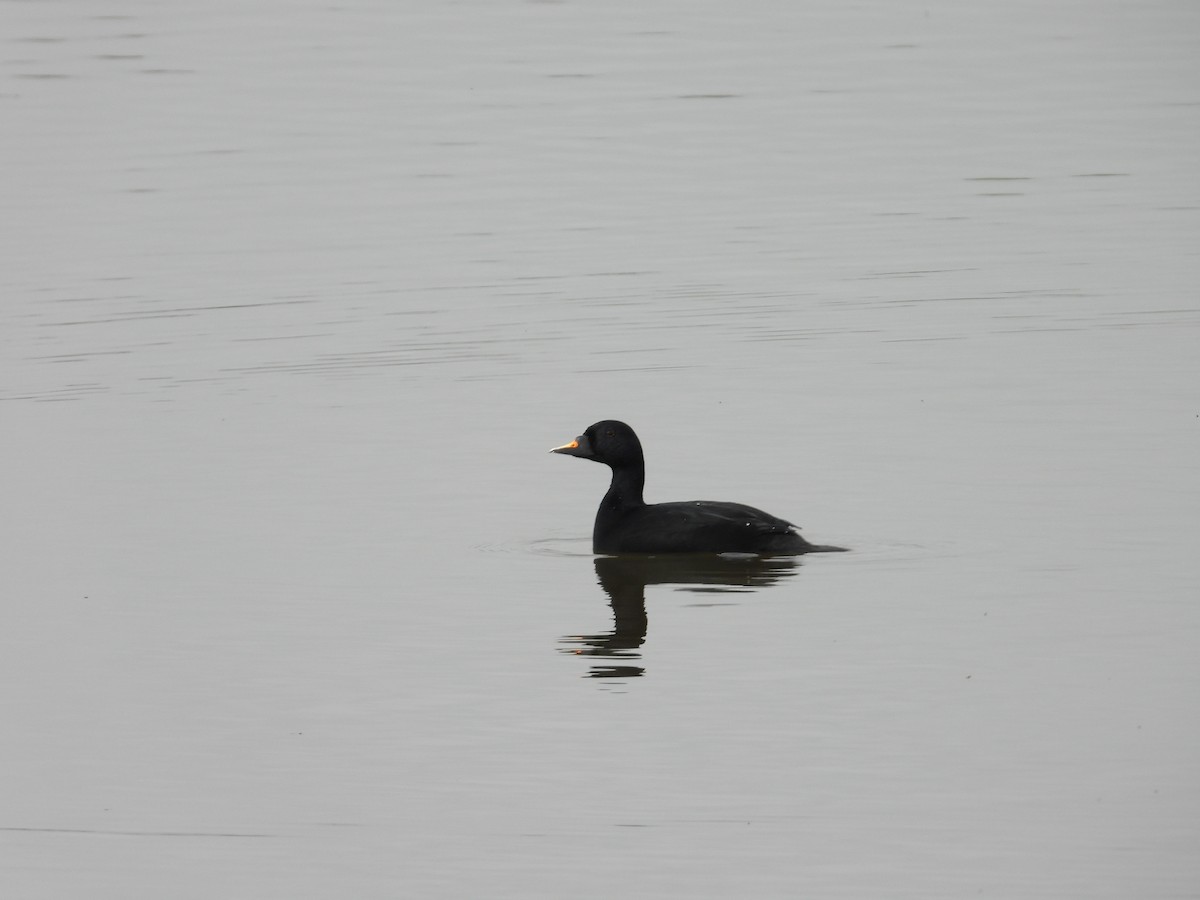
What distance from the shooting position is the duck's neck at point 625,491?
14.4 m

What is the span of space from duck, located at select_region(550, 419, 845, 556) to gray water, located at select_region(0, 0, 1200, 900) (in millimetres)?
196

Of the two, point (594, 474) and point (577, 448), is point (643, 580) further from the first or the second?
point (594, 474)

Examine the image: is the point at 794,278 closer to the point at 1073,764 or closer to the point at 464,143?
the point at 464,143

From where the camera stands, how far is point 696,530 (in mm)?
13758

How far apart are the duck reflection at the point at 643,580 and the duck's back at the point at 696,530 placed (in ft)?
0.29

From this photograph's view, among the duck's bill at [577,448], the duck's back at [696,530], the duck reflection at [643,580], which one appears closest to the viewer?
the duck reflection at [643,580]

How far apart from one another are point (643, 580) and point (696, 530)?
1.65 ft

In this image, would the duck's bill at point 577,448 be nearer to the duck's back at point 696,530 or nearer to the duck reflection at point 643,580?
the duck's back at point 696,530

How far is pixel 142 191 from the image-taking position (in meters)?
26.2

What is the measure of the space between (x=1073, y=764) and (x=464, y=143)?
65.7 ft


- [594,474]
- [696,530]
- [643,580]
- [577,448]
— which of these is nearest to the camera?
[643,580]

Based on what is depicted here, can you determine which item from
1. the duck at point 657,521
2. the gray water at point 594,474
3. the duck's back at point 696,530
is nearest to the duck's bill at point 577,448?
the duck at point 657,521

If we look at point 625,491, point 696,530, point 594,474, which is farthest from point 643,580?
point 594,474

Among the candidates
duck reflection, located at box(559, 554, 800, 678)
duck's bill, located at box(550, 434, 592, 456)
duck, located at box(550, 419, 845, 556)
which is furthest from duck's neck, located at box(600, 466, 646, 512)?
duck reflection, located at box(559, 554, 800, 678)
